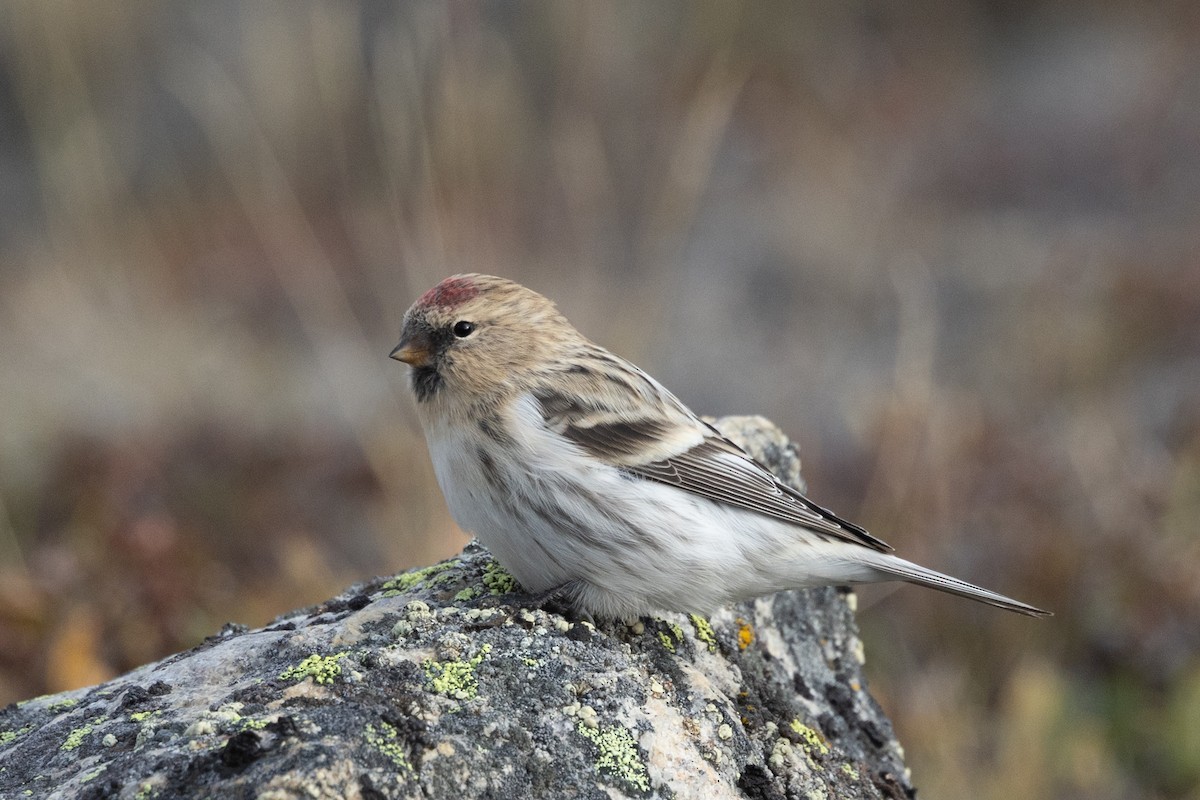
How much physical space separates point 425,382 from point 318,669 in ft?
3.49

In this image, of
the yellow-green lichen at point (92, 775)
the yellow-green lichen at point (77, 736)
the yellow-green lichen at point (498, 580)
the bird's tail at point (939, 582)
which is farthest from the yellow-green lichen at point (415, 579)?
the bird's tail at point (939, 582)

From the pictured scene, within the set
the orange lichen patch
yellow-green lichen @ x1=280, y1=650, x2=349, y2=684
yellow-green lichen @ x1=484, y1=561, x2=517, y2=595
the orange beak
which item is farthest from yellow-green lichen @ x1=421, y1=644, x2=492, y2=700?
the orange beak

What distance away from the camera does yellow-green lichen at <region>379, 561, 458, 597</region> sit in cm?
327

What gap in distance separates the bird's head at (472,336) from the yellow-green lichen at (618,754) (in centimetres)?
108

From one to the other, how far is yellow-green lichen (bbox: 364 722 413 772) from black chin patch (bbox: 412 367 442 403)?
1.20 m

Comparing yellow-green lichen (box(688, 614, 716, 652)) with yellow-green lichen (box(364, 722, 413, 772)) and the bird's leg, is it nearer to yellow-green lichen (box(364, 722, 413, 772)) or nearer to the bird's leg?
the bird's leg

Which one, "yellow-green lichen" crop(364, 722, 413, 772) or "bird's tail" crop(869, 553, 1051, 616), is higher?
"yellow-green lichen" crop(364, 722, 413, 772)

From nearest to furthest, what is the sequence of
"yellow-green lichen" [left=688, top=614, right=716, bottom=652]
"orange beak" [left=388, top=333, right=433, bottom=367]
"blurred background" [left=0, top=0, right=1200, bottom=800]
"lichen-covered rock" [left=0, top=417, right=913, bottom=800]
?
"lichen-covered rock" [left=0, top=417, right=913, bottom=800] → "yellow-green lichen" [left=688, top=614, right=716, bottom=652] → "orange beak" [left=388, top=333, right=433, bottom=367] → "blurred background" [left=0, top=0, right=1200, bottom=800]

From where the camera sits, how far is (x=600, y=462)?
3.21 metres

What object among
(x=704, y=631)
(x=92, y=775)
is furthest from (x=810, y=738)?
(x=92, y=775)

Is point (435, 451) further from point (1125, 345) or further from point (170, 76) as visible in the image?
point (170, 76)

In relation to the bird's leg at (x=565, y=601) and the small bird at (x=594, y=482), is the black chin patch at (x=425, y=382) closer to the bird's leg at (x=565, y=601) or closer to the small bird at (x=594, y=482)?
the small bird at (x=594, y=482)

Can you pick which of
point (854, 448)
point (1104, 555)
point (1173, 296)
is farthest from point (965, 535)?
point (1173, 296)

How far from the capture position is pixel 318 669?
259 cm
